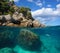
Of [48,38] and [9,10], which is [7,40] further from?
[9,10]

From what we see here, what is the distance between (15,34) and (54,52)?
21.5 ft

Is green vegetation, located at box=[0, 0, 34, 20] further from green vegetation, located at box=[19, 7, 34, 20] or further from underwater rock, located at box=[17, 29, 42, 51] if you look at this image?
underwater rock, located at box=[17, 29, 42, 51]

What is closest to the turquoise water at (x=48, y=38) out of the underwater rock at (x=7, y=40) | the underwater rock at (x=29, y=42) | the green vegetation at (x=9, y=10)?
the underwater rock at (x=7, y=40)

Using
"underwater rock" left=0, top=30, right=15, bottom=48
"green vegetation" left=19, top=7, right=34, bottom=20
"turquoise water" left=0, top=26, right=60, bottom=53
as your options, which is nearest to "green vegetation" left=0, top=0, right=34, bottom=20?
"green vegetation" left=19, top=7, right=34, bottom=20

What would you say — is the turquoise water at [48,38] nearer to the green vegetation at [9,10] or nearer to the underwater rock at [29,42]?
the underwater rock at [29,42]

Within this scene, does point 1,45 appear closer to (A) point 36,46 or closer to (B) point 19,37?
(B) point 19,37

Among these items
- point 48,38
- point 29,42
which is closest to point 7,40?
point 29,42

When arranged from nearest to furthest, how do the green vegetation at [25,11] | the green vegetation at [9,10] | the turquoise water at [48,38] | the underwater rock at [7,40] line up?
the underwater rock at [7,40], the turquoise water at [48,38], the green vegetation at [9,10], the green vegetation at [25,11]

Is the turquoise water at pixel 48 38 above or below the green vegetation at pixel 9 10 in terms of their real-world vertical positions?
below

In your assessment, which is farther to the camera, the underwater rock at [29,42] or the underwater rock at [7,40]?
the underwater rock at [7,40]

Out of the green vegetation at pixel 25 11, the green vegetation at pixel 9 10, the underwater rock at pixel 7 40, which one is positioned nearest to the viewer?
the underwater rock at pixel 7 40

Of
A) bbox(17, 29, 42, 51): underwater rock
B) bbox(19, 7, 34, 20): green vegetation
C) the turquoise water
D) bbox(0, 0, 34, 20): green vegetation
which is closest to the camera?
bbox(17, 29, 42, 51): underwater rock

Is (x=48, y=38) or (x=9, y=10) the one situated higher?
(x=9, y=10)

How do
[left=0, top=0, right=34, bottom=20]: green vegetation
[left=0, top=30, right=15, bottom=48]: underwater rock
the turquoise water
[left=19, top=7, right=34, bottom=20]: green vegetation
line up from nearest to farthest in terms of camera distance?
[left=0, top=30, right=15, bottom=48]: underwater rock
the turquoise water
[left=0, top=0, right=34, bottom=20]: green vegetation
[left=19, top=7, right=34, bottom=20]: green vegetation
